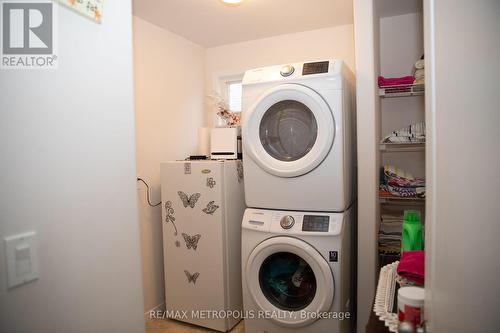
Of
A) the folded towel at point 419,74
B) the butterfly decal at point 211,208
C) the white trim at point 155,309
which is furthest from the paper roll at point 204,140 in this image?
the folded towel at point 419,74

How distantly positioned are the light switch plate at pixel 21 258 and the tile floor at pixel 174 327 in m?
1.84

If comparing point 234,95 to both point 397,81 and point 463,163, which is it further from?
point 463,163

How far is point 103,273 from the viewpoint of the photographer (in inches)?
34.2

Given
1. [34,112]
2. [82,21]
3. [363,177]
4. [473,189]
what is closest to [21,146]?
[34,112]

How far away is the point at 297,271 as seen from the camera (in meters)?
1.97

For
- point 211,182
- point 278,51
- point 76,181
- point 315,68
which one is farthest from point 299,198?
point 278,51

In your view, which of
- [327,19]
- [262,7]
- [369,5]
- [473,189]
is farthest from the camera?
[327,19]

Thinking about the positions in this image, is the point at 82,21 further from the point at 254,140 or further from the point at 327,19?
the point at 327,19

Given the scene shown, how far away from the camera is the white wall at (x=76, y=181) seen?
2.20 ft

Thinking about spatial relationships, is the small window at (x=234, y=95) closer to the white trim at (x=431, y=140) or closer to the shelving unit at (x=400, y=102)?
the shelving unit at (x=400, y=102)

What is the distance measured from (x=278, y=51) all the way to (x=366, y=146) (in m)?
1.44

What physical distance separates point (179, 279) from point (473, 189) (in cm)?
217

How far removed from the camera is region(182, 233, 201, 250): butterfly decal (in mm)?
2186

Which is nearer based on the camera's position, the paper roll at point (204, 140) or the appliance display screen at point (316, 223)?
the appliance display screen at point (316, 223)
